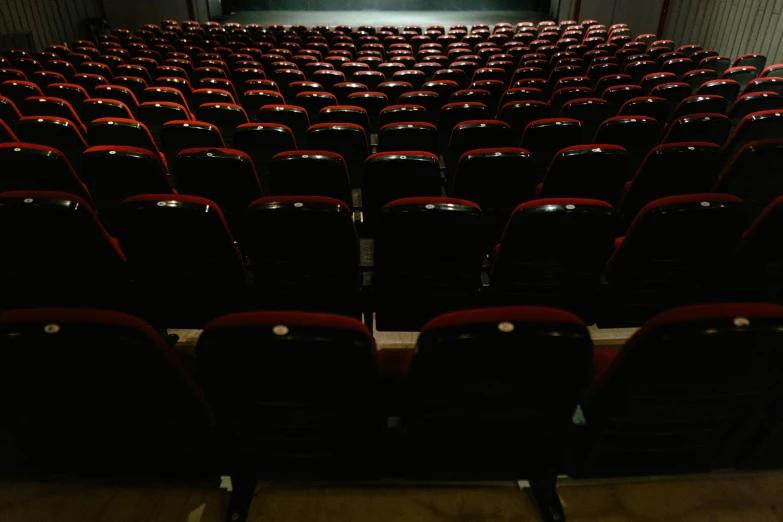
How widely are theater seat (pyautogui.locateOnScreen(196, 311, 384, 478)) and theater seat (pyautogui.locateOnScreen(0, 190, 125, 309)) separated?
1043 millimetres

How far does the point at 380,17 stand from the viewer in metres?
A: 15.1

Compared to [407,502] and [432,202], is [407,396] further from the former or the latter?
[432,202]

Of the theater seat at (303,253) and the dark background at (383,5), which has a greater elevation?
the dark background at (383,5)

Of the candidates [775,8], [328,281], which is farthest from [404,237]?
[775,8]

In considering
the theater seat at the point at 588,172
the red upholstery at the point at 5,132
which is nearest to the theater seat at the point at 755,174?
the theater seat at the point at 588,172

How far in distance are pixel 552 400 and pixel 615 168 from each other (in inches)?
71.0

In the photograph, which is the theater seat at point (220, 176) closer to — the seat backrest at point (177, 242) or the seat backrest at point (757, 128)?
the seat backrest at point (177, 242)

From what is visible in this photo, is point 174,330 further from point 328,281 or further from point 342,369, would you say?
point 342,369

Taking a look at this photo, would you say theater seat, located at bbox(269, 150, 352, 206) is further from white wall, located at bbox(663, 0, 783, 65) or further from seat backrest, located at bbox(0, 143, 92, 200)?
white wall, located at bbox(663, 0, 783, 65)

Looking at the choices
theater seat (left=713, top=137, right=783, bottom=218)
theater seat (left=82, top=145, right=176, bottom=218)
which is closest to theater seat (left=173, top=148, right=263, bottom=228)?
theater seat (left=82, top=145, right=176, bottom=218)

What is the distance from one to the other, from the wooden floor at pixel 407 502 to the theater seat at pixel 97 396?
7.5 inches

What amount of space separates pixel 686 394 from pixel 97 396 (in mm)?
1451

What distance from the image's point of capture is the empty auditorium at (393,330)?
114 cm

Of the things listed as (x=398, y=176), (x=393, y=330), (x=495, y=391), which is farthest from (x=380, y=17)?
(x=495, y=391)
